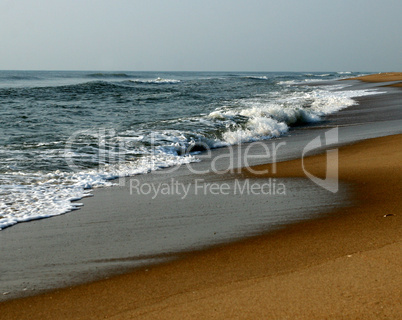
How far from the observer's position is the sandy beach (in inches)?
105

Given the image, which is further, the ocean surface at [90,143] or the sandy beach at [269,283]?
the ocean surface at [90,143]

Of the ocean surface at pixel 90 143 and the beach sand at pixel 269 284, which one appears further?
the ocean surface at pixel 90 143

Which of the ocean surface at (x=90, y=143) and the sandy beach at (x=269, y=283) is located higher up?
the ocean surface at (x=90, y=143)

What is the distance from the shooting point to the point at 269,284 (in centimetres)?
304

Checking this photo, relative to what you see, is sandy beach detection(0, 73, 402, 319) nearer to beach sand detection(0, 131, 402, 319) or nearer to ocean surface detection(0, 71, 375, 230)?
beach sand detection(0, 131, 402, 319)

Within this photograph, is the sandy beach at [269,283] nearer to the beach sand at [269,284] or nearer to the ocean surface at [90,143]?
the beach sand at [269,284]

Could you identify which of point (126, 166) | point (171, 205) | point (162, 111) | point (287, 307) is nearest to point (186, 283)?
point (287, 307)

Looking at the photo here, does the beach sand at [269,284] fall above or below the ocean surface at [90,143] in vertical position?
below

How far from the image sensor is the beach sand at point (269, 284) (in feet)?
8.75

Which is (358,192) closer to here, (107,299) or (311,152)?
(311,152)

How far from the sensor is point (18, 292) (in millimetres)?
3201

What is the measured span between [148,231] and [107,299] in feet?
4.81

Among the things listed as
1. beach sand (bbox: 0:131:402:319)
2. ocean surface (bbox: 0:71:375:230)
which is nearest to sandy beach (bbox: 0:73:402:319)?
beach sand (bbox: 0:131:402:319)

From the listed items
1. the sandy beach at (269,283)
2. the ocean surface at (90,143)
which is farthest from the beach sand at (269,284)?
the ocean surface at (90,143)
